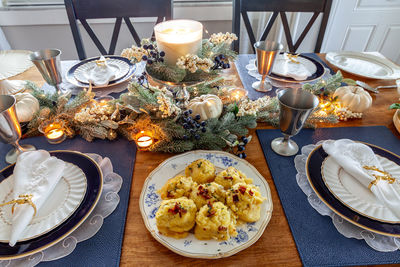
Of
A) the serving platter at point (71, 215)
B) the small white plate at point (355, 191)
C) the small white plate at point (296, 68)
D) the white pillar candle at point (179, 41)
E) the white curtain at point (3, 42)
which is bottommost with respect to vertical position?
the white curtain at point (3, 42)

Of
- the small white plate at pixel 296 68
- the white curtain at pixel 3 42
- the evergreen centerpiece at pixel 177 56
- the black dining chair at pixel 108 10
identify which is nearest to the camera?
the evergreen centerpiece at pixel 177 56

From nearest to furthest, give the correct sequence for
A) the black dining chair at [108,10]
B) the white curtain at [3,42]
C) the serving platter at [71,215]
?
the serving platter at [71,215] → the black dining chair at [108,10] → the white curtain at [3,42]

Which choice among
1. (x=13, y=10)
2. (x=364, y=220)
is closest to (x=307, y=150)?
(x=364, y=220)

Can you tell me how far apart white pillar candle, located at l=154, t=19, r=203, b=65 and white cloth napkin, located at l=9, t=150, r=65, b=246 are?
433mm

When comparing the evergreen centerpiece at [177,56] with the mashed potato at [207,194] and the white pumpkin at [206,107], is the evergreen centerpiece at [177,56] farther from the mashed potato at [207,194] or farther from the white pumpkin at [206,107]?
the mashed potato at [207,194]

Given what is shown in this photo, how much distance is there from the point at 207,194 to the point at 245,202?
0.28ft

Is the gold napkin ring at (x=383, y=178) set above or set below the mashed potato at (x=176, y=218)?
above

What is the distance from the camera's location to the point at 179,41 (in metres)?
0.71

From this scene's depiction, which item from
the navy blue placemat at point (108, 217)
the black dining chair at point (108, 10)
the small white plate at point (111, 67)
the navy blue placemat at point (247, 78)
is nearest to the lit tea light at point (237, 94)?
the navy blue placemat at point (247, 78)

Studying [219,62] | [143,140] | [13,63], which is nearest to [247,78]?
[219,62]

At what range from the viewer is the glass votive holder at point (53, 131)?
0.76 metres

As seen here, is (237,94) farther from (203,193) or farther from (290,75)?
(203,193)

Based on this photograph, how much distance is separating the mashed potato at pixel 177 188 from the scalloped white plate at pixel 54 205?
202mm

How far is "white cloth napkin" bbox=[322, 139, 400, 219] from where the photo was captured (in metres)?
0.55
